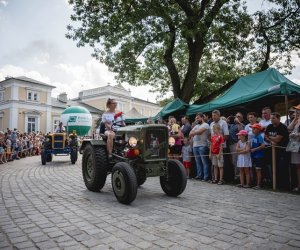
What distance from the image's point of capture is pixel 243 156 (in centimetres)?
697

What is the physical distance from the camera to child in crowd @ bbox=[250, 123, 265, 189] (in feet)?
22.1

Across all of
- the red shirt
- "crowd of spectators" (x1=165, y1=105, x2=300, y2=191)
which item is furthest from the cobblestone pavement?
the red shirt

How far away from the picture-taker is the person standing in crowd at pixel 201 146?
26.7 feet

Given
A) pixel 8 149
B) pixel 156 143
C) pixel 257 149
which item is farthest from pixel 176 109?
pixel 8 149

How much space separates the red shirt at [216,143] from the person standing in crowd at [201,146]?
46cm

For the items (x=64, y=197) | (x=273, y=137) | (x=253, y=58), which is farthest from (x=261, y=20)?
(x=64, y=197)

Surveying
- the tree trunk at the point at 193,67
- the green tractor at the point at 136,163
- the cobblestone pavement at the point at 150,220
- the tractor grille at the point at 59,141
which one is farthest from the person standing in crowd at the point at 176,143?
the tractor grille at the point at 59,141

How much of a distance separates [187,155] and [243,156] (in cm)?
238

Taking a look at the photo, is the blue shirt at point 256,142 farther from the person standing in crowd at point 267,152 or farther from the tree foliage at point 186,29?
the tree foliage at point 186,29

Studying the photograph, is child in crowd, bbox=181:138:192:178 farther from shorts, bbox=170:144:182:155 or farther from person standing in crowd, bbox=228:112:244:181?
person standing in crowd, bbox=228:112:244:181

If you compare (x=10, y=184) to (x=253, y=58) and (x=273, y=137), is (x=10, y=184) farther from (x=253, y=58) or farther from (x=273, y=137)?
(x=253, y=58)

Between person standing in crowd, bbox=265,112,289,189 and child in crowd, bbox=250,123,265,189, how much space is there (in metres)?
0.26

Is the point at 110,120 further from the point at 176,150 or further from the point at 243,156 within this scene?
the point at 243,156

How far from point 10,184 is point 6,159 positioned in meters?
9.56
